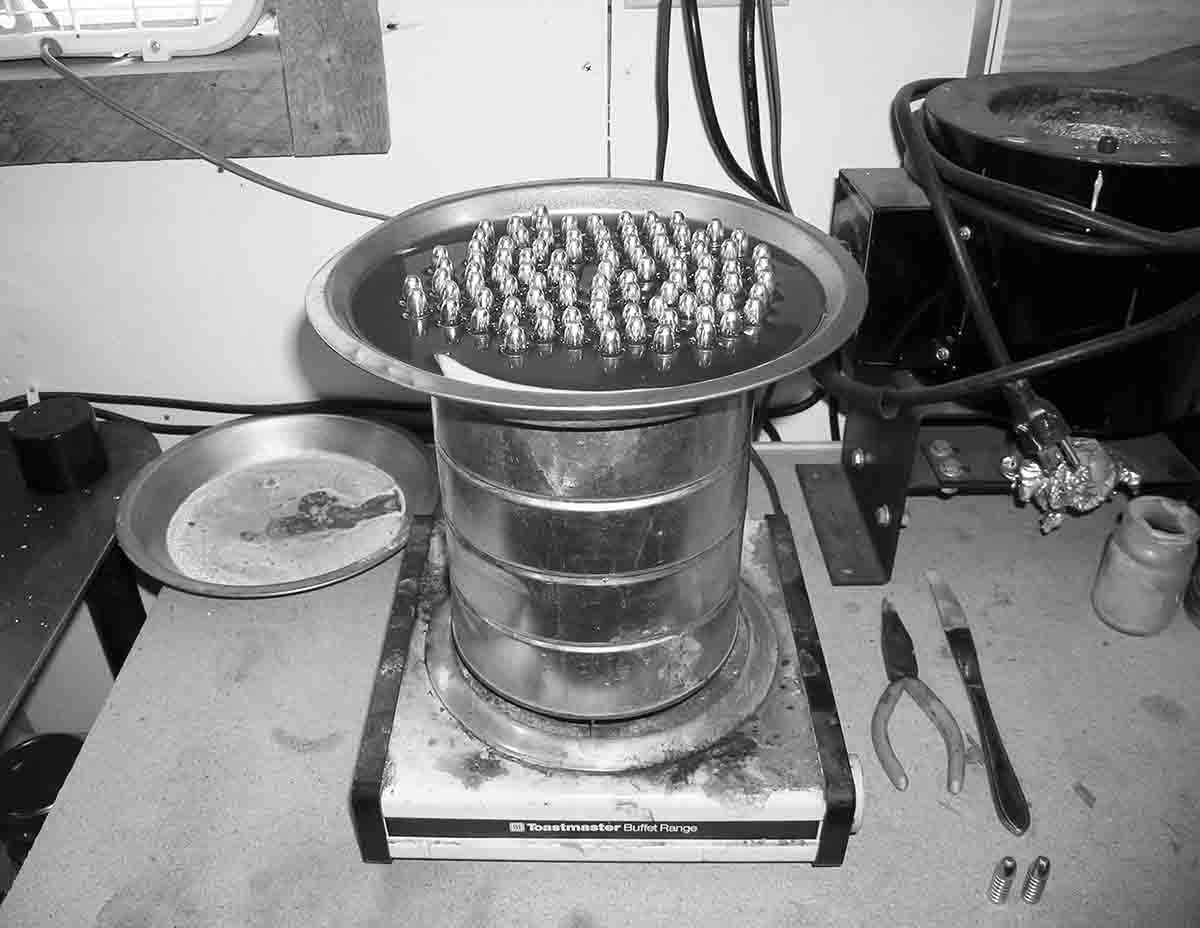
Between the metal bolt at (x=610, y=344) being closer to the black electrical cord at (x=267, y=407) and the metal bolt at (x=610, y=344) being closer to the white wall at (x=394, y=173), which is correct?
the white wall at (x=394, y=173)

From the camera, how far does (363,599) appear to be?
1049 millimetres

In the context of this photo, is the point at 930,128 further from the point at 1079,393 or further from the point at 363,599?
the point at 363,599

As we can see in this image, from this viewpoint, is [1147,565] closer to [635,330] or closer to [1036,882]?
[1036,882]

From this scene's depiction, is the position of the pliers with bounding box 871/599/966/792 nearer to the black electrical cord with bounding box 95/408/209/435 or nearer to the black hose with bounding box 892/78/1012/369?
the black hose with bounding box 892/78/1012/369

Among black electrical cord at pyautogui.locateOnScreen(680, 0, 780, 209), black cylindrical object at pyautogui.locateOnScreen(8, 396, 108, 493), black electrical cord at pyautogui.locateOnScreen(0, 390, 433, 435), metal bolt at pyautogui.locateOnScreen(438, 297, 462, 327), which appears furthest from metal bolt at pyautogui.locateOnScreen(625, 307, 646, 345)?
black cylindrical object at pyautogui.locateOnScreen(8, 396, 108, 493)

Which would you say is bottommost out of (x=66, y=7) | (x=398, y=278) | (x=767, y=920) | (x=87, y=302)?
(x=767, y=920)

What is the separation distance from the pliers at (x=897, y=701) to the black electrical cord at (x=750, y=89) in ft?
1.63

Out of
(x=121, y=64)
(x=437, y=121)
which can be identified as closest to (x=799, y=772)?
(x=437, y=121)

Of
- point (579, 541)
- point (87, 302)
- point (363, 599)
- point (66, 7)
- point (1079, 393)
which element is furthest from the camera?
point (87, 302)

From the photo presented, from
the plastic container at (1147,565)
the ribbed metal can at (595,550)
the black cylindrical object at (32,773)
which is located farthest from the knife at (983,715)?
the black cylindrical object at (32,773)

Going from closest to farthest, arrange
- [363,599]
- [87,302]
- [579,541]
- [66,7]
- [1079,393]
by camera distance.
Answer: [579,541] → [1079,393] → [363,599] → [66,7] → [87,302]

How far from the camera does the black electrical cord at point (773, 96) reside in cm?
108

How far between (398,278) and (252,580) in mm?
416

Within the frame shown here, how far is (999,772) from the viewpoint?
2.78 feet
